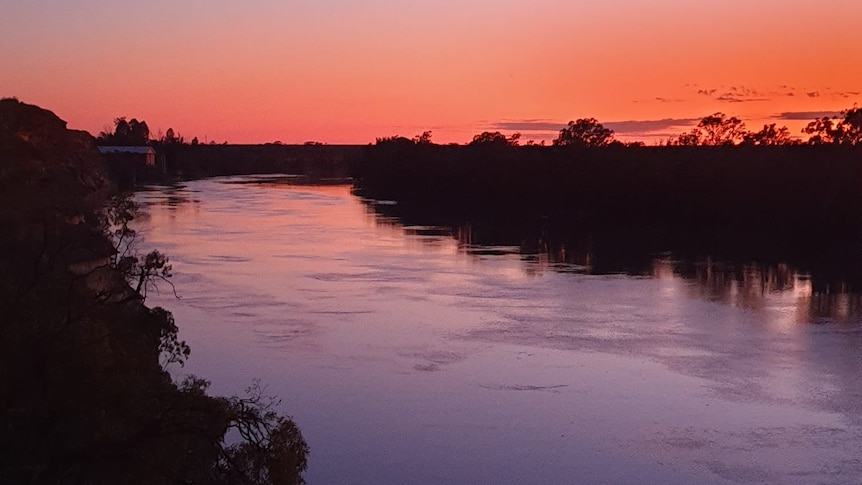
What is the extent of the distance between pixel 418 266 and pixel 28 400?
23.4 m

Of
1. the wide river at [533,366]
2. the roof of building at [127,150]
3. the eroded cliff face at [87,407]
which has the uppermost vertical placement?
the roof of building at [127,150]

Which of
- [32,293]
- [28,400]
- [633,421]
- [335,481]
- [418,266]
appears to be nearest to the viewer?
[28,400]

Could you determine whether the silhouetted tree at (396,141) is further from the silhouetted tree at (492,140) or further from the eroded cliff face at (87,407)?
Result: the eroded cliff face at (87,407)

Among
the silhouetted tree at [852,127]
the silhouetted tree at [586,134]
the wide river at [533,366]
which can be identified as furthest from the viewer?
the silhouetted tree at [586,134]

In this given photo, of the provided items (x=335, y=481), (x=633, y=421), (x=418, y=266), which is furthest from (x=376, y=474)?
(x=418, y=266)

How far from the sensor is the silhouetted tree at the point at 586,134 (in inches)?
2756

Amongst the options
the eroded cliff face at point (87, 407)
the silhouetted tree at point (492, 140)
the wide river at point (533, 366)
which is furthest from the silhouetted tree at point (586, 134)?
the eroded cliff face at point (87, 407)

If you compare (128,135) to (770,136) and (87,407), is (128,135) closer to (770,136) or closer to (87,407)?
(770,136)

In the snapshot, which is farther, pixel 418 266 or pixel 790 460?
pixel 418 266

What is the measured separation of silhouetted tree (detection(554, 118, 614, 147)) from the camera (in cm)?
7000

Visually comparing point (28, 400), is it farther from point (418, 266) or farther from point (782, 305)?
point (418, 266)

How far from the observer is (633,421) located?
44.9 feet

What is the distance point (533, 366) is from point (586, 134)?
55.5m

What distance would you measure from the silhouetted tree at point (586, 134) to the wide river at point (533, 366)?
4053 centimetres
